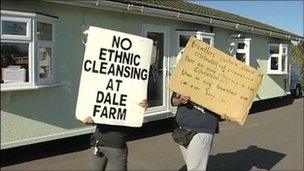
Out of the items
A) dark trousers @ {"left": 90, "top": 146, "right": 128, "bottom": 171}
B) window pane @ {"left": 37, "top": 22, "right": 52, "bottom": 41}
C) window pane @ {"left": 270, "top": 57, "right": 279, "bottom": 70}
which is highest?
window pane @ {"left": 37, "top": 22, "right": 52, "bottom": 41}

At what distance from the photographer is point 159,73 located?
38.6ft

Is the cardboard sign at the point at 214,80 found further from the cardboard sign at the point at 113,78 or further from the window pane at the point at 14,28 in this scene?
the window pane at the point at 14,28

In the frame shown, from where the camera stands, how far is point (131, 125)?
5.12 meters

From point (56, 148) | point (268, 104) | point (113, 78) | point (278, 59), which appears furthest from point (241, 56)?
point (113, 78)

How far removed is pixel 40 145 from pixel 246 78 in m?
4.90

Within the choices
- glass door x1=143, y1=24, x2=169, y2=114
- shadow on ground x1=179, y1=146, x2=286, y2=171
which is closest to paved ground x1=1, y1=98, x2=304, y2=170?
shadow on ground x1=179, y1=146, x2=286, y2=171

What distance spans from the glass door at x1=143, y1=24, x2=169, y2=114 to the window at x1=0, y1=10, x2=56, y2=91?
3711 millimetres

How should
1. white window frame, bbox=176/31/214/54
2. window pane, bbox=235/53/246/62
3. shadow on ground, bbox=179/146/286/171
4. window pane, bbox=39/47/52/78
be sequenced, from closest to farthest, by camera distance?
shadow on ground, bbox=179/146/286/171 → window pane, bbox=39/47/52/78 → white window frame, bbox=176/31/214/54 → window pane, bbox=235/53/246/62

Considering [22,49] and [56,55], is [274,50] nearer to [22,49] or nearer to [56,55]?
[56,55]

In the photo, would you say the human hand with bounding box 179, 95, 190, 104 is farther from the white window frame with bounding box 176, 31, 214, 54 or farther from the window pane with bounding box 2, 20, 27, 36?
the white window frame with bounding box 176, 31, 214, 54

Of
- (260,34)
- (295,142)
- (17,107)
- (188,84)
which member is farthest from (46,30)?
(260,34)

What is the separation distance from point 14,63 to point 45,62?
0.62 m

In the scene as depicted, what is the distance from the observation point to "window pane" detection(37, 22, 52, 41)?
8.29 metres

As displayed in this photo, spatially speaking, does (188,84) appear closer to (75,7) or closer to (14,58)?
(14,58)
